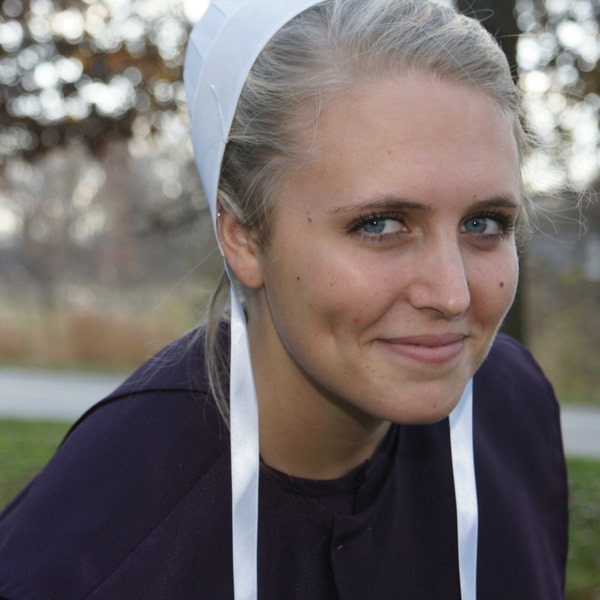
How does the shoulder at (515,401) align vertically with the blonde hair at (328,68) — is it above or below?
below

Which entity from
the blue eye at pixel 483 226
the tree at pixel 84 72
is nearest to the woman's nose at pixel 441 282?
the blue eye at pixel 483 226

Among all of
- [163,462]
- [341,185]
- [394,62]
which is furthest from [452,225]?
[163,462]

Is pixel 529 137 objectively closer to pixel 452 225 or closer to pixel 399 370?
pixel 452 225

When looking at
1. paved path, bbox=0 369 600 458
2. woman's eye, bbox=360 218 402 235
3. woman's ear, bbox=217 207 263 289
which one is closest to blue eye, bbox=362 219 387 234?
woman's eye, bbox=360 218 402 235

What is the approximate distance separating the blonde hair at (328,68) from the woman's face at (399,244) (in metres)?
0.04

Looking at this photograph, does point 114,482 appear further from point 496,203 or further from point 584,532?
point 584,532

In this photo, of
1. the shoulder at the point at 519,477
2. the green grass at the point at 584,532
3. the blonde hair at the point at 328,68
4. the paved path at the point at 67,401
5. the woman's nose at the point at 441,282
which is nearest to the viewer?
the woman's nose at the point at 441,282

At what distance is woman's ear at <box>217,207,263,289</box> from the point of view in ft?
6.97

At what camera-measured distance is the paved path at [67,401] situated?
1011cm

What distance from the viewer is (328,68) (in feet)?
6.44

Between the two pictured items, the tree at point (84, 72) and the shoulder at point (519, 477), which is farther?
the tree at point (84, 72)

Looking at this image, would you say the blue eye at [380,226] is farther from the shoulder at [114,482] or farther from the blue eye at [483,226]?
the shoulder at [114,482]

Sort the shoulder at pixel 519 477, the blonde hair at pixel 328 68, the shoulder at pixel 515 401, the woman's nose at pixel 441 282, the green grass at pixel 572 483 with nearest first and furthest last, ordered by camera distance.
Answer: the woman's nose at pixel 441 282 < the blonde hair at pixel 328 68 < the shoulder at pixel 519 477 < the shoulder at pixel 515 401 < the green grass at pixel 572 483

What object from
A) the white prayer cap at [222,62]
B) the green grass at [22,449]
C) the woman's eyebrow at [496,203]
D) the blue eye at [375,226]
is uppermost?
the white prayer cap at [222,62]
